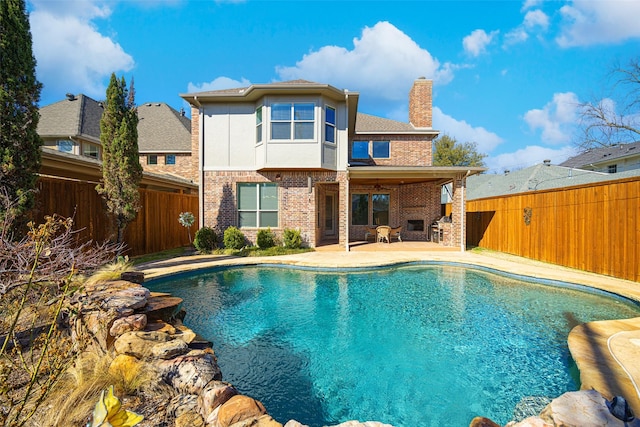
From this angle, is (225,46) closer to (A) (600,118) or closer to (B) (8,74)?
(B) (8,74)

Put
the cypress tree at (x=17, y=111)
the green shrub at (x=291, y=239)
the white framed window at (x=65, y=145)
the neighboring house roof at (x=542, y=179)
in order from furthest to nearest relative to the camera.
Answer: the neighboring house roof at (x=542, y=179)
the white framed window at (x=65, y=145)
the green shrub at (x=291, y=239)
the cypress tree at (x=17, y=111)

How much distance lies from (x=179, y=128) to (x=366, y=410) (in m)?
22.6

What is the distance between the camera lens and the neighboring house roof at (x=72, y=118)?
16.9 metres

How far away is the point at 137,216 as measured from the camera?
34.0 ft

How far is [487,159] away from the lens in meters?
38.2

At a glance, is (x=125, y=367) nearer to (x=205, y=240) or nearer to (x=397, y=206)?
(x=205, y=240)

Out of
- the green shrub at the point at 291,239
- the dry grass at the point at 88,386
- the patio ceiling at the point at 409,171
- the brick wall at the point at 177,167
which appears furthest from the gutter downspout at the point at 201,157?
the dry grass at the point at 88,386

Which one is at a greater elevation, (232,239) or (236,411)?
(232,239)

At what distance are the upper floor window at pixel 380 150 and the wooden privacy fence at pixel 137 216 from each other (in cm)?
988

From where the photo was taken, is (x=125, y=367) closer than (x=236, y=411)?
No

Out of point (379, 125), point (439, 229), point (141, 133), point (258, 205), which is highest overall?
point (141, 133)

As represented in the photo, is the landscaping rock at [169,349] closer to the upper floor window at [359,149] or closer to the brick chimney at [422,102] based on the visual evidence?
the upper floor window at [359,149]

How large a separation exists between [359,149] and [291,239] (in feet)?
25.1

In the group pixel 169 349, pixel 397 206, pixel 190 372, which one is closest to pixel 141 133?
pixel 397 206
